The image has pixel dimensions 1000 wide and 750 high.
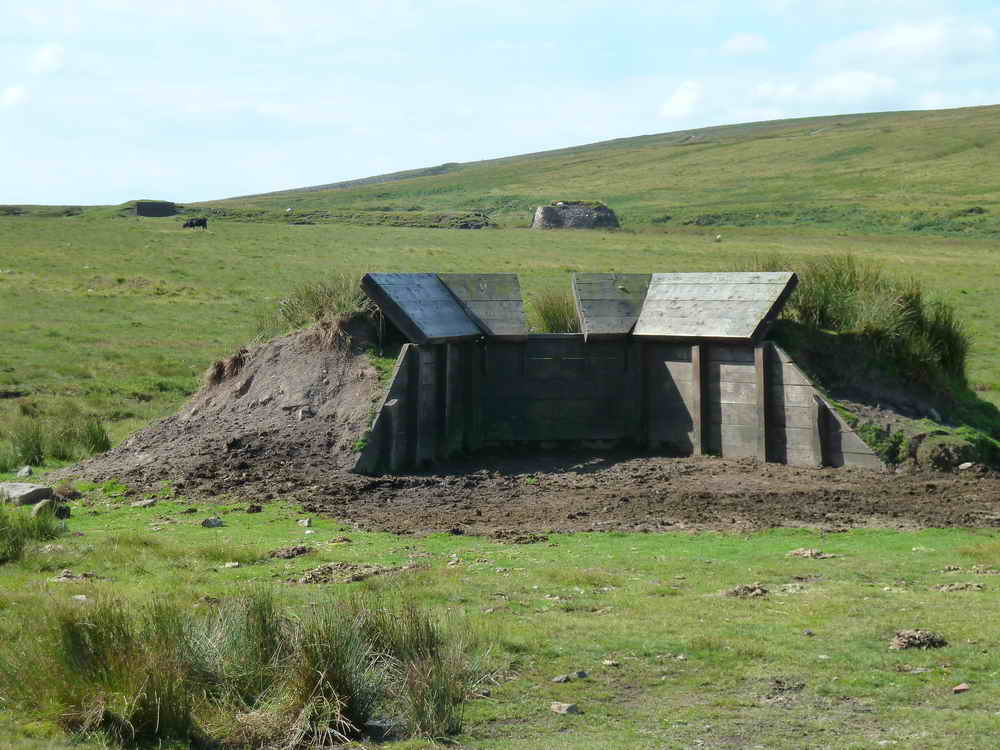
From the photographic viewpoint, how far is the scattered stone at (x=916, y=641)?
8.04 meters

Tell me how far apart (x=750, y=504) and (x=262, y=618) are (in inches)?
309

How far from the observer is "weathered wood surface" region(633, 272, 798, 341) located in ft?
A: 56.5

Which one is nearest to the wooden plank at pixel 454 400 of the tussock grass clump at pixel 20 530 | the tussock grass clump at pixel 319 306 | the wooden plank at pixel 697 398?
the tussock grass clump at pixel 319 306

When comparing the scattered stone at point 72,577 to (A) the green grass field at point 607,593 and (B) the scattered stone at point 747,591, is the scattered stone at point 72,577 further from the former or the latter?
(B) the scattered stone at point 747,591

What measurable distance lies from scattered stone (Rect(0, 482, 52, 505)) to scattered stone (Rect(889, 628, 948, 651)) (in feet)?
29.5

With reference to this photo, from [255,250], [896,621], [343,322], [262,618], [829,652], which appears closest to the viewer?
[262,618]

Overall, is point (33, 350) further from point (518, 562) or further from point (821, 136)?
point (821, 136)

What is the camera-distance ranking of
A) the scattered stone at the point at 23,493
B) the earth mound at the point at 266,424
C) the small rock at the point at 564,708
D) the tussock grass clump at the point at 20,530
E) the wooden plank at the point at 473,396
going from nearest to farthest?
the small rock at the point at 564,708, the tussock grass clump at the point at 20,530, the scattered stone at the point at 23,493, the earth mound at the point at 266,424, the wooden plank at the point at 473,396

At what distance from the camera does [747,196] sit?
106 meters

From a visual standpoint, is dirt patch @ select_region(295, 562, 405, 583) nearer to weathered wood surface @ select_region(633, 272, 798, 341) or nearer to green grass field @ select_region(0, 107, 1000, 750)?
green grass field @ select_region(0, 107, 1000, 750)

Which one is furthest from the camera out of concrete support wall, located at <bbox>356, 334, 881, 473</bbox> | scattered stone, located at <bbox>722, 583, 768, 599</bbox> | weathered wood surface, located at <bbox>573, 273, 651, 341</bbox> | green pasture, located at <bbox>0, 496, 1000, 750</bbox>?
weathered wood surface, located at <bbox>573, 273, 651, 341</bbox>

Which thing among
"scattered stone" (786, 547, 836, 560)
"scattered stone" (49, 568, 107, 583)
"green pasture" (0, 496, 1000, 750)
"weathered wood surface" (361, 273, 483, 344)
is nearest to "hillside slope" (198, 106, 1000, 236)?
"weathered wood surface" (361, 273, 483, 344)

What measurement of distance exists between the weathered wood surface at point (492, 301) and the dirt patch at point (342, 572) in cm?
780

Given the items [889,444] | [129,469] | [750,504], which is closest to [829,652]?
[750,504]
